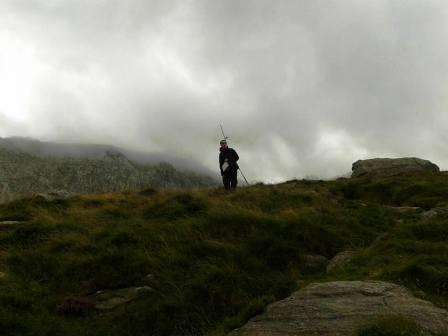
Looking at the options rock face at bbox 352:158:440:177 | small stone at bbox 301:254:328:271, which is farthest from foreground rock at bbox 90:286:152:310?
rock face at bbox 352:158:440:177

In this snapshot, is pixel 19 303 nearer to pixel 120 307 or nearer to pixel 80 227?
pixel 120 307

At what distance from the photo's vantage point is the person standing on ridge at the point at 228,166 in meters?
21.4

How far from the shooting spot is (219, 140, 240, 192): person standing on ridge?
21.4 metres

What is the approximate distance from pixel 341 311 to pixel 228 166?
14.7 meters

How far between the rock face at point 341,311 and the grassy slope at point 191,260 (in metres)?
0.52

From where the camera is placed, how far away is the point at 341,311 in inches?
272

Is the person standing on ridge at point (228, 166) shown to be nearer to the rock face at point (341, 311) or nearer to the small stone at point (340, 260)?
the small stone at point (340, 260)

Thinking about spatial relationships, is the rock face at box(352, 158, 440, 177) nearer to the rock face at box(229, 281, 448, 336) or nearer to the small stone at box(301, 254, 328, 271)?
the small stone at box(301, 254, 328, 271)

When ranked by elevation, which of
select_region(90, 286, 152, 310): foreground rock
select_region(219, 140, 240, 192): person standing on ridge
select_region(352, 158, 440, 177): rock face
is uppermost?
select_region(352, 158, 440, 177): rock face

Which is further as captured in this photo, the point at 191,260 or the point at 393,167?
the point at 393,167

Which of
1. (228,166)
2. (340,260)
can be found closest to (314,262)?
(340,260)

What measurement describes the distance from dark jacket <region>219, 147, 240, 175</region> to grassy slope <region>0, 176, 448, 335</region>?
19.9 feet

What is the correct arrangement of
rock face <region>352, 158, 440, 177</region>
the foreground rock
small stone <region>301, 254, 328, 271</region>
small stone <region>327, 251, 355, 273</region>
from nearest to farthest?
1. the foreground rock
2. small stone <region>327, 251, 355, 273</region>
3. small stone <region>301, 254, 328, 271</region>
4. rock face <region>352, 158, 440, 177</region>

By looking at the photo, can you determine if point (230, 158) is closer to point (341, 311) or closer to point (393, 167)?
point (341, 311)
